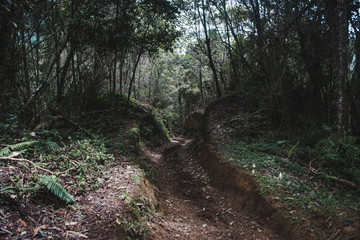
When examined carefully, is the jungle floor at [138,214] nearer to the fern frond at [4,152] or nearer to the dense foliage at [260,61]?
the fern frond at [4,152]

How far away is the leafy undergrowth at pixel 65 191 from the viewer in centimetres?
248

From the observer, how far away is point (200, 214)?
480 centimetres

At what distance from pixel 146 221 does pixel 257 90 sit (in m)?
8.66

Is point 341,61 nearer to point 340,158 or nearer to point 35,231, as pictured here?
point 340,158

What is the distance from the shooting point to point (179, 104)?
2638cm

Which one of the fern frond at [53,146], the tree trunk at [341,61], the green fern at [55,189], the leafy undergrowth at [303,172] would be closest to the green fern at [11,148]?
the fern frond at [53,146]

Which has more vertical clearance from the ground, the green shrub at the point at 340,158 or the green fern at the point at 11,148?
the green fern at the point at 11,148

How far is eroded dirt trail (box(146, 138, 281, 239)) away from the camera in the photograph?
3883mm

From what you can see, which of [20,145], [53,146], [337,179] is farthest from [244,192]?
[20,145]

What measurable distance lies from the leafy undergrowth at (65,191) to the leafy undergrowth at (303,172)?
2.80m

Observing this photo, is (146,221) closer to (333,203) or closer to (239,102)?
(333,203)

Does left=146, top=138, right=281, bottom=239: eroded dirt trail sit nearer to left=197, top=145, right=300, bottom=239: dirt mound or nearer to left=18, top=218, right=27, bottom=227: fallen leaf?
Result: left=197, top=145, right=300, bottom=239: dirt mound

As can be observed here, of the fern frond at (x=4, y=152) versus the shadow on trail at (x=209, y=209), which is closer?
the fern frond at (x=4, y=152)

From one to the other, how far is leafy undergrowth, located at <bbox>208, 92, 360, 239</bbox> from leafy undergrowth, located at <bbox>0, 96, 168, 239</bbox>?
2.80 meters
